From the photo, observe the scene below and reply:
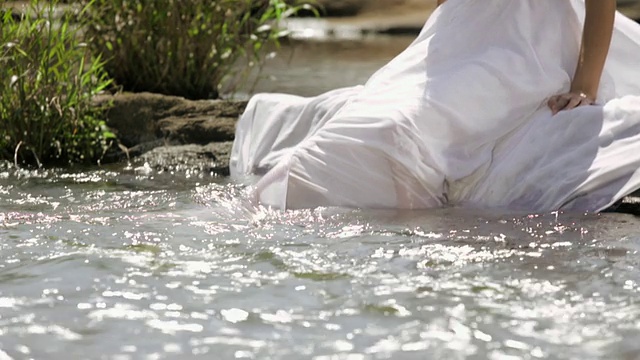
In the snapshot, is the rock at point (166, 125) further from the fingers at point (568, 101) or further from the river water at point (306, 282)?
the fingers at point (568, 101)

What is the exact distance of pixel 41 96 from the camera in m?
4.80

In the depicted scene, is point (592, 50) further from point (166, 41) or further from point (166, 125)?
point (166, 41)

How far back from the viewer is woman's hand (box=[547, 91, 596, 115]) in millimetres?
3801

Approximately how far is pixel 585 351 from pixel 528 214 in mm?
1232

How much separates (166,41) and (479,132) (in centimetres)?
232

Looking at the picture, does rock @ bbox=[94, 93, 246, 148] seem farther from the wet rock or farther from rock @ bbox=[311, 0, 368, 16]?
rock @ bbox=[311, 0, 368, 16]

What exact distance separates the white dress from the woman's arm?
52mm

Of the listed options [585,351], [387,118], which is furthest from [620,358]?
[387,118]

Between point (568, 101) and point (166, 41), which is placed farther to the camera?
point (166, 41)

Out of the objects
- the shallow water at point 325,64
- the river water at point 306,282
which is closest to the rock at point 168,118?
the shallow water at point 325,64

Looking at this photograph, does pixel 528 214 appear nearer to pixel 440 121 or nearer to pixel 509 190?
pixel 509 190

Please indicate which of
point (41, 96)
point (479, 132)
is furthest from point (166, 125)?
point (479, 132)

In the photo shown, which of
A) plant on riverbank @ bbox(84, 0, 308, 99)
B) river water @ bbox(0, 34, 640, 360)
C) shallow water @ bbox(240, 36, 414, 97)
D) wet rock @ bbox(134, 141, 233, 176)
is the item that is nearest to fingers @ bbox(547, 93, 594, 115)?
river water @ bbox(0, 34, 640, 360)

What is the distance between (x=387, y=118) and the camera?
12.2 ft
